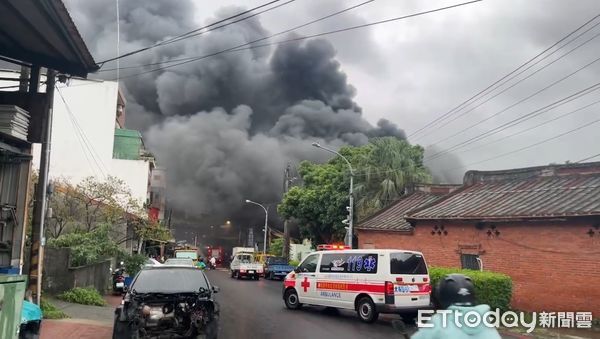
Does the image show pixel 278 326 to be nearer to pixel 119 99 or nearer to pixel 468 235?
pixel 468 235

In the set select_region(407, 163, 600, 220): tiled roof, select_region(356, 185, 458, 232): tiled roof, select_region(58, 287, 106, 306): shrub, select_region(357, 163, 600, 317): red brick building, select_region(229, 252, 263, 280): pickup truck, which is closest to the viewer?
select_region(357, 163, 600, 317): red brick building

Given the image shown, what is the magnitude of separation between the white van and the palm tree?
1616 cm

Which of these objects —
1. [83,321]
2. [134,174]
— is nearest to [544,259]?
[83,321]

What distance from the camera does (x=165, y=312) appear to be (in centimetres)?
848

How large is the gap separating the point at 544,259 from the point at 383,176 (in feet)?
53.0

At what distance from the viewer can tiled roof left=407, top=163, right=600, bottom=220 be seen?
15.1 meters

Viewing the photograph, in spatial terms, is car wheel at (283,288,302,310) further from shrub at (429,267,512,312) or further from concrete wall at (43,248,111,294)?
concrete wall at (43,248,111,294)

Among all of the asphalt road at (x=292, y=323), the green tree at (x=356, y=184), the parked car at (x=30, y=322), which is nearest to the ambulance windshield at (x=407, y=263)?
the asphalt road at (x=292, y=323)

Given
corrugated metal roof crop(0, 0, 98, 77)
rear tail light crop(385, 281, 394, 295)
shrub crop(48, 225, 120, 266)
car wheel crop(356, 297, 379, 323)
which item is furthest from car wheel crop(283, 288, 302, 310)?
corrugated metal roof crop(0, 0, 98, 77)

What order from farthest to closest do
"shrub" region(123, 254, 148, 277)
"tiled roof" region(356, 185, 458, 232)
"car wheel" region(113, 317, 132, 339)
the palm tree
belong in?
the palm tree
"tiled roof" region(356, 185, 458, 232)
"shrub" region(123, 254, 148, 277)
"car wheel" region(113, 317, 132, 339)

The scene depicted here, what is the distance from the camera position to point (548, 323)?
14.1m

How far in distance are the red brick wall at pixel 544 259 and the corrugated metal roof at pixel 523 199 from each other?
16.3 inches

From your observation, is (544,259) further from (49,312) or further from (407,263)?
(49,312)

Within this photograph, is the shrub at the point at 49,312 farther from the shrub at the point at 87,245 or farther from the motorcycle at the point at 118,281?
the motorcycle at the point at 118,281
